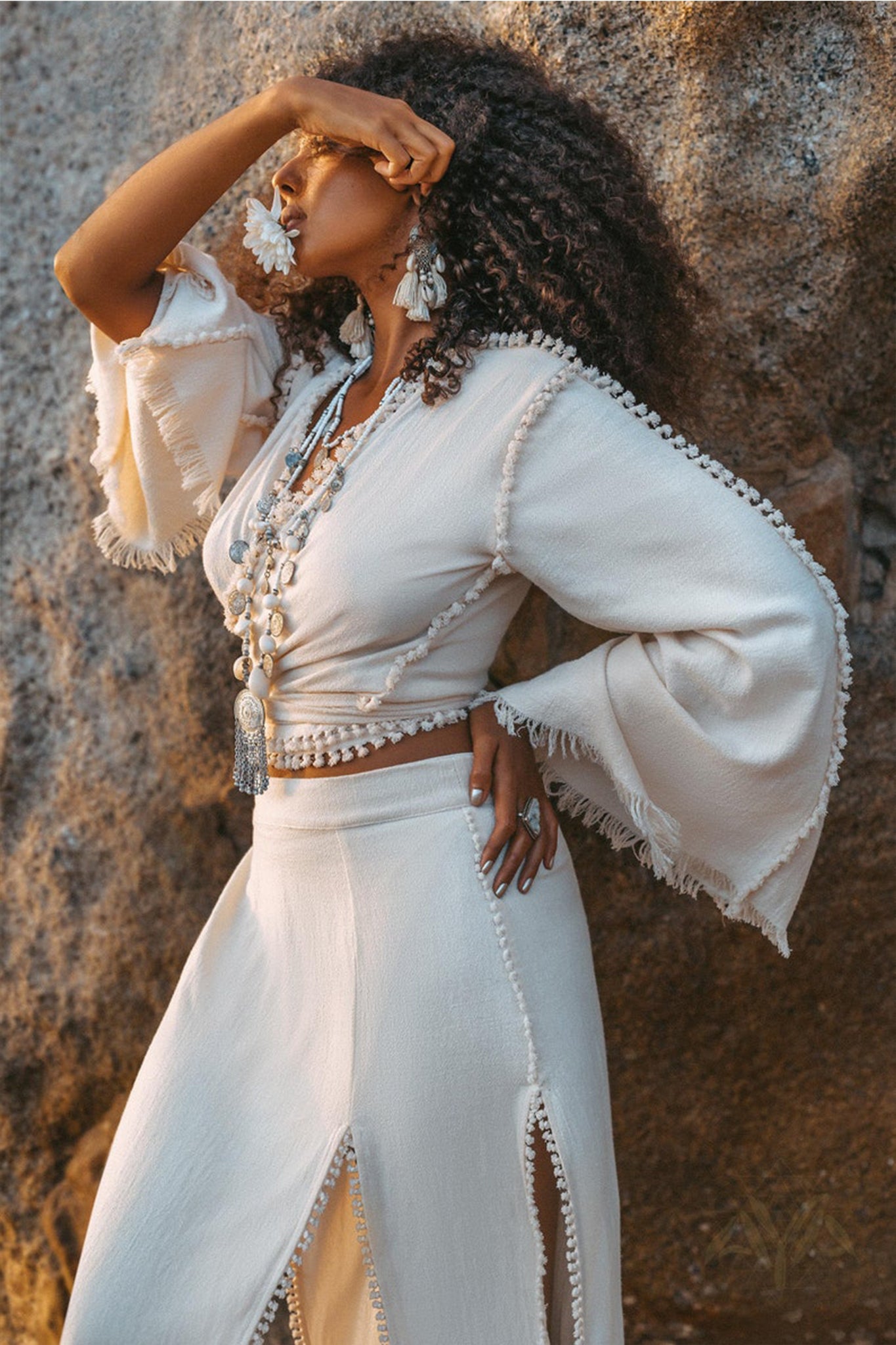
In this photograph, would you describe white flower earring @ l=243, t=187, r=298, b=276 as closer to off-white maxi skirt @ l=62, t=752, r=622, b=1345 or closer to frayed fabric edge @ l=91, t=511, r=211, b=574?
frayed fabric edge @ l=91, t=511, r=211, b=574

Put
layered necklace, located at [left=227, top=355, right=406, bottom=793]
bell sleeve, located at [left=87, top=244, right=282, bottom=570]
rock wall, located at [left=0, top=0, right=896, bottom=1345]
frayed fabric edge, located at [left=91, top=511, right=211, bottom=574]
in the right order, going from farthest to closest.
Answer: rock wall, located at [left=0, top=0, right=896, bottom=1345] → frayed fabric edge, located at [left=91, top=511, right=211, bottom=574] → bell sleeve, located at [left=87, top=244, right=282, bottom=570] → layered necklace, located at [left=227, top=355, right=406, bottom=793]

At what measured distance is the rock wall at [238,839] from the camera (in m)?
2.27

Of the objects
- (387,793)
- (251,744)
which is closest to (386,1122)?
(387,793)

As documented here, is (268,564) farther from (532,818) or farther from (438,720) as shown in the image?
(532,818)

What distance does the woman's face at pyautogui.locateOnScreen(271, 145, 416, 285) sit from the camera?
176 centimetres

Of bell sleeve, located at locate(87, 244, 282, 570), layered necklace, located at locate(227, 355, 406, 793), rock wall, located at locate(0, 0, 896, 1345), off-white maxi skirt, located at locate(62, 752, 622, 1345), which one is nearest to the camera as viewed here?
off-white maxi skirt, located at locate(62, 752, 622, 1345)

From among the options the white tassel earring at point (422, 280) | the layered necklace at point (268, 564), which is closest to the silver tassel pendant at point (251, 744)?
the layered necklace at point (268, 564)

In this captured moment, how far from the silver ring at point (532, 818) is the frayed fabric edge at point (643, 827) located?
0.23 feet

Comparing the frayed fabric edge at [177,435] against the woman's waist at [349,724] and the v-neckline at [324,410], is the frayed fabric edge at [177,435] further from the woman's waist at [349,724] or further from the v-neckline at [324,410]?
the woman's waist at [349,724]

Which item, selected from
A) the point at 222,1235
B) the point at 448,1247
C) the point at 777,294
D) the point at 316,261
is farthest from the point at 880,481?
the point at 222,1235

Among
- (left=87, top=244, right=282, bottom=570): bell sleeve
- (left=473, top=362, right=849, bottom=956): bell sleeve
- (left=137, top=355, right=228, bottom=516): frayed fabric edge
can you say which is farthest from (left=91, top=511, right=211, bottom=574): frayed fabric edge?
(left=473, top=362, right=849, bottom=956): bell sleeve

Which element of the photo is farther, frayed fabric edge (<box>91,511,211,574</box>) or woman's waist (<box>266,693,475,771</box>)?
frayed fabric edge (<box>91,511,211,574</box>)

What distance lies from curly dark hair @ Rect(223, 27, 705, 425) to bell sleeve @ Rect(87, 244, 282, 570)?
0.94 ft

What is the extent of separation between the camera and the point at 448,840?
169 centimetres
